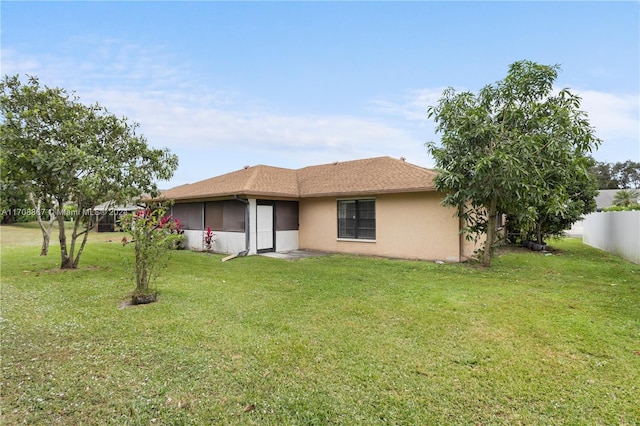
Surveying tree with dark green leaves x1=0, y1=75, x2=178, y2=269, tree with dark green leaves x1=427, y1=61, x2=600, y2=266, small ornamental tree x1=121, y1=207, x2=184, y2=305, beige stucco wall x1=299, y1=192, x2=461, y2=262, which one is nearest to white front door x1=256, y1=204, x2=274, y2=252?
beige stucco wall x1=299, y1=192, x2=461, y2=262

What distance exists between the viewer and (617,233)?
11.9 m

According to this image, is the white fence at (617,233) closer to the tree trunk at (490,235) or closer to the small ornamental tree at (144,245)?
the tree trunk at (490,235)

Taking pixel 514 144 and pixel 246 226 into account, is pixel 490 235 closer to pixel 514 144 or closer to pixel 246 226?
pixel 514 144

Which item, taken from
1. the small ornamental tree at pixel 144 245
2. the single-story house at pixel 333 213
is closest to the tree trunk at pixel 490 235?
the single-story house at pixel 333 213

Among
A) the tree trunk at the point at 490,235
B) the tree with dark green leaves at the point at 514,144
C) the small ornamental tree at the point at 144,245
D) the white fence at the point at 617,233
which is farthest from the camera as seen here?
the white fence at the point at 617,233

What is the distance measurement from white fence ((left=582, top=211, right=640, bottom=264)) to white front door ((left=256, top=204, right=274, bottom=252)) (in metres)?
11.7

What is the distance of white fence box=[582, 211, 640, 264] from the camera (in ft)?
33.1

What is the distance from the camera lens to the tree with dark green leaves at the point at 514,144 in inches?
310

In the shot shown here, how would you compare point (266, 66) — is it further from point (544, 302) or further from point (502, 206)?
point (544, 302)

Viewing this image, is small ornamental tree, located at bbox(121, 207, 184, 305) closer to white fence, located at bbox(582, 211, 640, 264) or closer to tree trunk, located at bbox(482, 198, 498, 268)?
tree trunk, located at bbox(482, 198, 498, 268)

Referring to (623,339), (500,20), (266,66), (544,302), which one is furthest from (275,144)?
(623,339)

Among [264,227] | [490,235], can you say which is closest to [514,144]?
[490,235]

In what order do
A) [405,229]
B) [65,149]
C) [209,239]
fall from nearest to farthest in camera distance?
[65,149]
[405,229]
[209,239]

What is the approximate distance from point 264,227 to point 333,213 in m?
2.70
